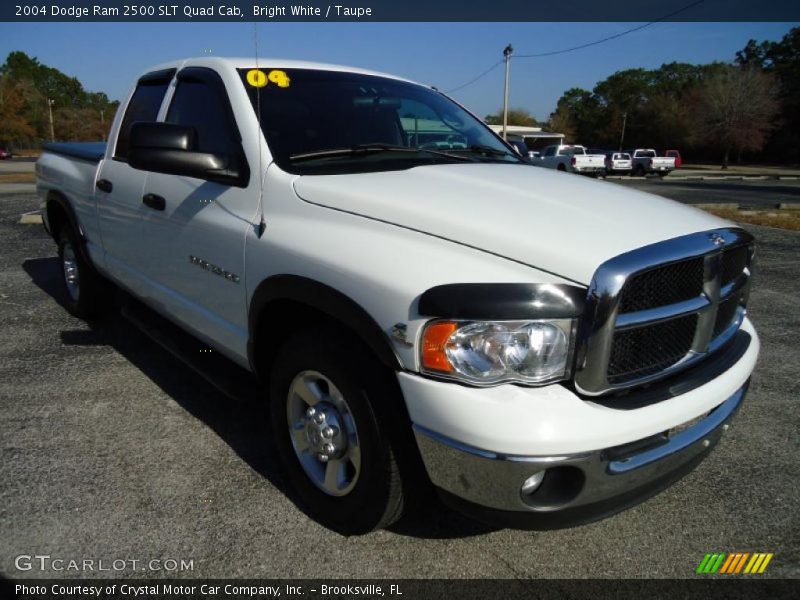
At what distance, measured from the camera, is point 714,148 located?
60188mm

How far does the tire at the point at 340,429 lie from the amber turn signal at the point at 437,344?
8.8 inches

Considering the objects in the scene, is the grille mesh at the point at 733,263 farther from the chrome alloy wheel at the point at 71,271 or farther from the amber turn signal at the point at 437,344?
the chrome alloy wheel at the point at 71,271

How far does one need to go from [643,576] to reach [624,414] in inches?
30.4

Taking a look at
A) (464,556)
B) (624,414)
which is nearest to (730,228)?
(624,414)

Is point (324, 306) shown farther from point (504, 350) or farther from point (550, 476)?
point (550, 476)

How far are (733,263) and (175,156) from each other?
234 cm

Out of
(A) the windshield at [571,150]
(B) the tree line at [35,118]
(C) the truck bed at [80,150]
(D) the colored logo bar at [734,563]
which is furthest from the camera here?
(B) the tree line at [35,118]

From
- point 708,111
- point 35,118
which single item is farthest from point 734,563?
point 35,118

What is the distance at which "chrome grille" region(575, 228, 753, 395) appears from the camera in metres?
1.76

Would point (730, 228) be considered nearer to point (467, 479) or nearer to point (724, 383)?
point (724, 383)

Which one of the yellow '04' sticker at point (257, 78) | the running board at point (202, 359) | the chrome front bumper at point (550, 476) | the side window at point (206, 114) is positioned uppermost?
the yellow '04' sticker at point (257, 78)

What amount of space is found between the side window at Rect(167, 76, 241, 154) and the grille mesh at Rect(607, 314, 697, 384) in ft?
6.19

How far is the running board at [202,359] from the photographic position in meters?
2.84

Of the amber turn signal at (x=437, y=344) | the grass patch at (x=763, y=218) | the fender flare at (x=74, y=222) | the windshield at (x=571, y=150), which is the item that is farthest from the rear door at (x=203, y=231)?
the windshield at (x=571, y=150)
